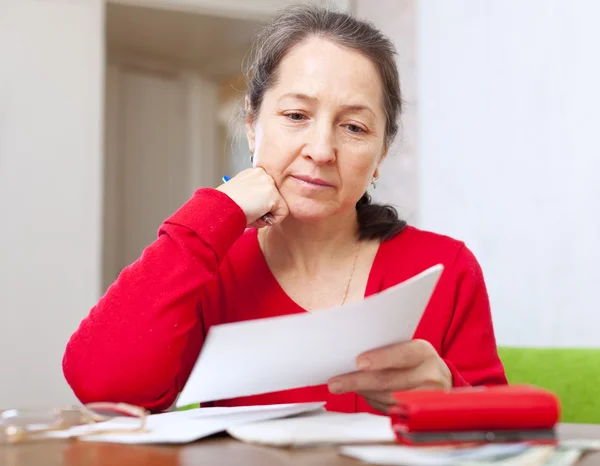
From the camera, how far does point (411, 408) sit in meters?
0.71

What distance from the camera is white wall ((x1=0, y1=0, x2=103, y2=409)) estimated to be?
3.34 m

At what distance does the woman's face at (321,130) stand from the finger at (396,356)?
1.47ft

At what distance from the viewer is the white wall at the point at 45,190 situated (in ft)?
11.0

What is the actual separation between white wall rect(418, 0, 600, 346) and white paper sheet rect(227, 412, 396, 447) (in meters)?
1.61

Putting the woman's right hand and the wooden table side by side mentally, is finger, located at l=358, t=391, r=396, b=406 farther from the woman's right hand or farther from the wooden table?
the woman's right hand

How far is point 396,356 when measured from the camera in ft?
3.08

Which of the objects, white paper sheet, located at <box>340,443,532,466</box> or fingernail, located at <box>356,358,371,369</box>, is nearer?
white paper sheet, located at <box>340,443,532,466</box>

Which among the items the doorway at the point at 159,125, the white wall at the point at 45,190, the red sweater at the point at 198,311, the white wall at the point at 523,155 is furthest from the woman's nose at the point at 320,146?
the doorway at the point at 159,125

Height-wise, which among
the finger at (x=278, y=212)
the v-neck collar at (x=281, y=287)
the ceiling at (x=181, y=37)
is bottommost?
the v-neck collar at (x=281, y=287)

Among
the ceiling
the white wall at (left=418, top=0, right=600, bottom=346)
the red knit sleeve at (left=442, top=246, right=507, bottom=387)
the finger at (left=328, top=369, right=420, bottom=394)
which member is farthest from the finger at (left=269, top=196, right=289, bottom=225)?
the ceiling

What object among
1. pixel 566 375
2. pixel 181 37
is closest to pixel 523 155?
pixel 566 375

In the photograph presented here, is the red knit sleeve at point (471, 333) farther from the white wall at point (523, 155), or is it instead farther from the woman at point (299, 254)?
the white wall at point (523, 155)

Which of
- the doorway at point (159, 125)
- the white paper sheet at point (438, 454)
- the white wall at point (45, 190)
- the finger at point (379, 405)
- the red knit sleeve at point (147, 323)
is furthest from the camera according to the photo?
the doorway at point (159, 125)

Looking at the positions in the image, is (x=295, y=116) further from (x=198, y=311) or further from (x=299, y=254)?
(x=198, y=311)
